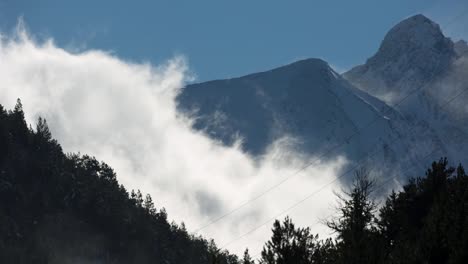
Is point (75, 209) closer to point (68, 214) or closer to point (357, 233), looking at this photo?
point (68, 214)

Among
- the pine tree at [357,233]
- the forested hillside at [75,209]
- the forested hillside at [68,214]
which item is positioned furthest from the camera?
the forested hillside at [75,209]

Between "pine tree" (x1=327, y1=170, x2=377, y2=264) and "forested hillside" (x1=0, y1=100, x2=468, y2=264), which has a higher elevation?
"forested hillside" (x1=0, y1=100, x2=468, y2=264)

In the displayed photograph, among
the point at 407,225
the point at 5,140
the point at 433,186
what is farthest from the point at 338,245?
the point at 5,140

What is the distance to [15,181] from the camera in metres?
131

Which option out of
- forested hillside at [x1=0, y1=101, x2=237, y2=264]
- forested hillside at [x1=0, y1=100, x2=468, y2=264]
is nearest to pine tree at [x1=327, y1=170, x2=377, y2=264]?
forested hillside at [x1=0, y1=100, x2=468, y2=264]

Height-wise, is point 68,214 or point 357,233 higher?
point 68,214

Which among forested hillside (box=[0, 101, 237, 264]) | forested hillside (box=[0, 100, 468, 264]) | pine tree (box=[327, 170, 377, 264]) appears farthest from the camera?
forested hillside (box=[0, 101, 237, 264])

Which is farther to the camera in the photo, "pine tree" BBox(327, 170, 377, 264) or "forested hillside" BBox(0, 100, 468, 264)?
"forested hillside" BBox(0, 100, 468, 264)

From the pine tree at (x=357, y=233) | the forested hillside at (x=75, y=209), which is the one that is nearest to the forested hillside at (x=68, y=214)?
the forested hillside at (x=75, y=209)

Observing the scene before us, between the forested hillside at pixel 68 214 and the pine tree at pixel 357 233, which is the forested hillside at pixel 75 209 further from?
the pine tree at pixel 357 233

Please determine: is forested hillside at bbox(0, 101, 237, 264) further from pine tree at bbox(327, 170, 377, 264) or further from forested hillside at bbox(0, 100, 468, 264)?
pine tree at bbox(327, 170, 377, 264)

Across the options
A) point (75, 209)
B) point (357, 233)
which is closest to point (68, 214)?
point (75, 209)

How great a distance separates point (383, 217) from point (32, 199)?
9118 cm

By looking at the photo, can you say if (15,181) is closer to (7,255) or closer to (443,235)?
Result: (7,255)
